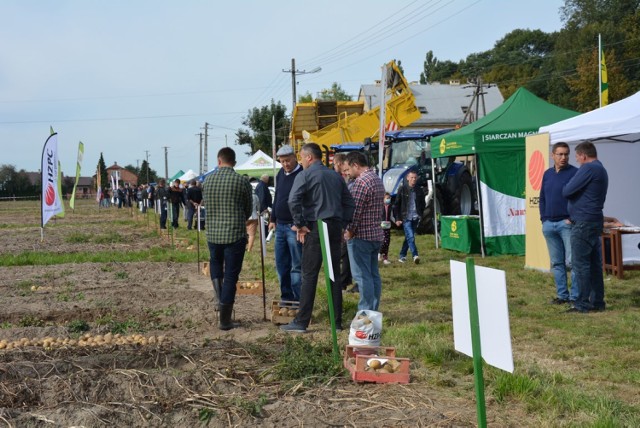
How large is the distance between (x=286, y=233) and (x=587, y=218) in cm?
357

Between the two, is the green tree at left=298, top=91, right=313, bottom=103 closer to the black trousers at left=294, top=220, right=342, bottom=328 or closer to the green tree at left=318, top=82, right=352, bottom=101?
the green tree at left=318, top=82, right=352, bottom=101

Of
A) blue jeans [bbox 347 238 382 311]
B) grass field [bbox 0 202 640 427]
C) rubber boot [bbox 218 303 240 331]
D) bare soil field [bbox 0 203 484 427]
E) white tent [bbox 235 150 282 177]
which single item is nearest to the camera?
bare soil field [bbox 0 203 484 427]

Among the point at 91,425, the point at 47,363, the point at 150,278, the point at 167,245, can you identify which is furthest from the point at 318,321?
the point at 167,245

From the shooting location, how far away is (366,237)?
298 inches

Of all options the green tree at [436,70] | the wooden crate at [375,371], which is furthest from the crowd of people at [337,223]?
the green tree at [436,70]

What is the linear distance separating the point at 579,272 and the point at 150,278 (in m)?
7.52

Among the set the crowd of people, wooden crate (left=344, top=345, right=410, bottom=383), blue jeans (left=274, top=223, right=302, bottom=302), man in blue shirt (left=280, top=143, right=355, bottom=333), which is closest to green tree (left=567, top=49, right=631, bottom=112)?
the crowd of people

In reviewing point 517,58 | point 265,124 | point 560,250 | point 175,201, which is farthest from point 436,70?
point 560,250

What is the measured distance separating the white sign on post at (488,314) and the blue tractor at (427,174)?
548 inches

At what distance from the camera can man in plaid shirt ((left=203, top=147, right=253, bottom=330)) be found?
7754mm

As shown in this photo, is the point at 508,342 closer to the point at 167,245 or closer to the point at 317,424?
the point at 317,424

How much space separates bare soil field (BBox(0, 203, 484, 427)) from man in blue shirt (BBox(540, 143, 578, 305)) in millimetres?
3315

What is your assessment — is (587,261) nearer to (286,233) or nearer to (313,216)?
(313,216)

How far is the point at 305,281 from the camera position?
7.36 meters
